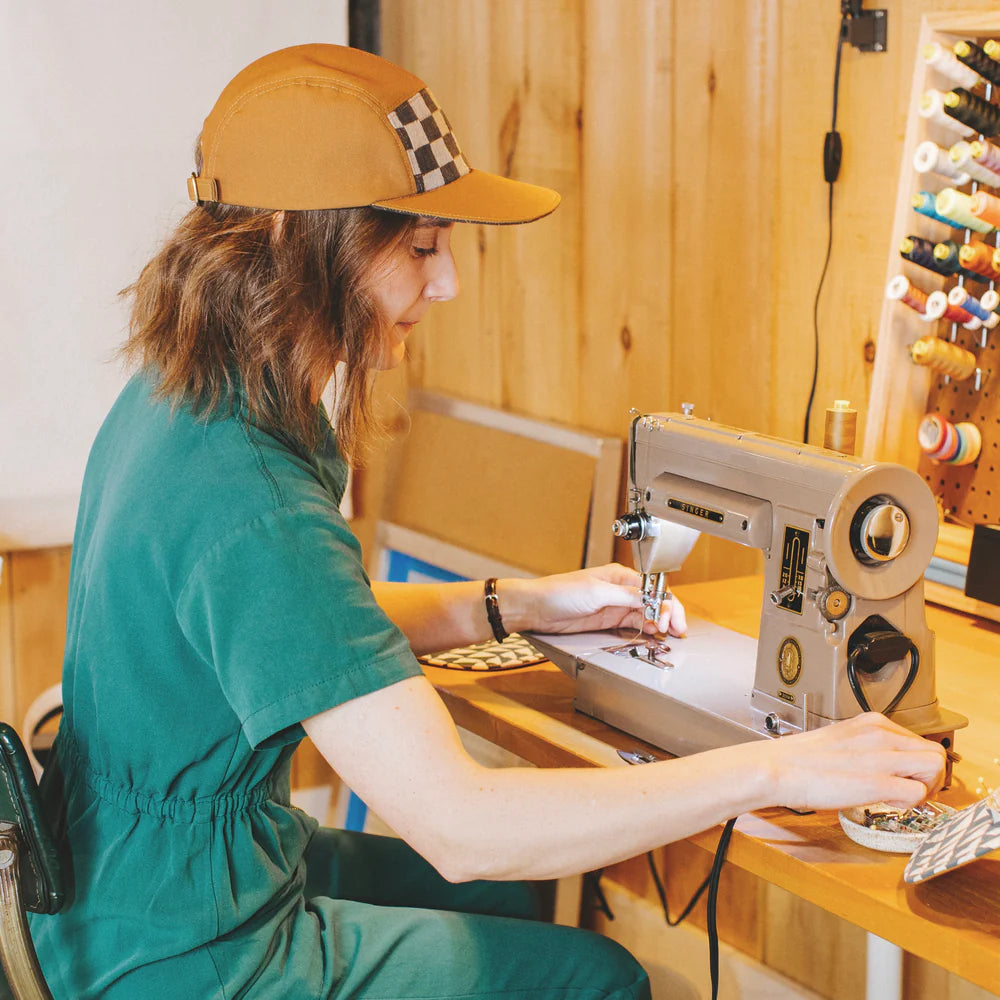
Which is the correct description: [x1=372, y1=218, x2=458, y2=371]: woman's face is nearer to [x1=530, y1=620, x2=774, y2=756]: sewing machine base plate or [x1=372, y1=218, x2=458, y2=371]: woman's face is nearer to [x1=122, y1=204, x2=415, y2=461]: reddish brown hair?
[x1=122, y1=204, x2=415, y2=461]: reddish brown hair

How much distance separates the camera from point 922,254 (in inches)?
66.6

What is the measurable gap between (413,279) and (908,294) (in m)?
0.77

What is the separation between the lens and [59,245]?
8.04 feet

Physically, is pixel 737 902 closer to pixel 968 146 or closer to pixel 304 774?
pixel 304 774

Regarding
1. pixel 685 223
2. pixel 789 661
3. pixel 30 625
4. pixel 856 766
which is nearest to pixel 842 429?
pixel 789 661

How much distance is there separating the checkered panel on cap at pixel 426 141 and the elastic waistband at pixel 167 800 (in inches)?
24.2

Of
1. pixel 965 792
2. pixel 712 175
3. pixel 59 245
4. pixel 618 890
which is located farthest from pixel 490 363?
pixel 965 792

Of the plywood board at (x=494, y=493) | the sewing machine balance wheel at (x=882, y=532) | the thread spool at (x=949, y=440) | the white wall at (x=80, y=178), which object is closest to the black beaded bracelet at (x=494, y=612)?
the sewing machine balance wheel at (x=882, y=532)

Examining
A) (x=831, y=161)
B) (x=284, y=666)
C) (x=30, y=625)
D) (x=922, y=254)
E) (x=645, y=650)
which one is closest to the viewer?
(x=284, y=666)

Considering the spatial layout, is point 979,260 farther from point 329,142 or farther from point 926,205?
point 329,142

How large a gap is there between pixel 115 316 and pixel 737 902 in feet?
5.28

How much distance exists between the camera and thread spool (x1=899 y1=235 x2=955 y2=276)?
1689 mm

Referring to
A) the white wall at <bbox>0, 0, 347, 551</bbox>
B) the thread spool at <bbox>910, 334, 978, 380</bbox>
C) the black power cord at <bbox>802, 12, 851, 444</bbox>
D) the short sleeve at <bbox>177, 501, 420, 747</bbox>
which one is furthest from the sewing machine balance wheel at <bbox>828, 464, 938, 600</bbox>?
the white wall at <bbox>0, 0, 347, 551</bbox>

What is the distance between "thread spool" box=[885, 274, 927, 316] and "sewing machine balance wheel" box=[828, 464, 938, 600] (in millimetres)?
561
